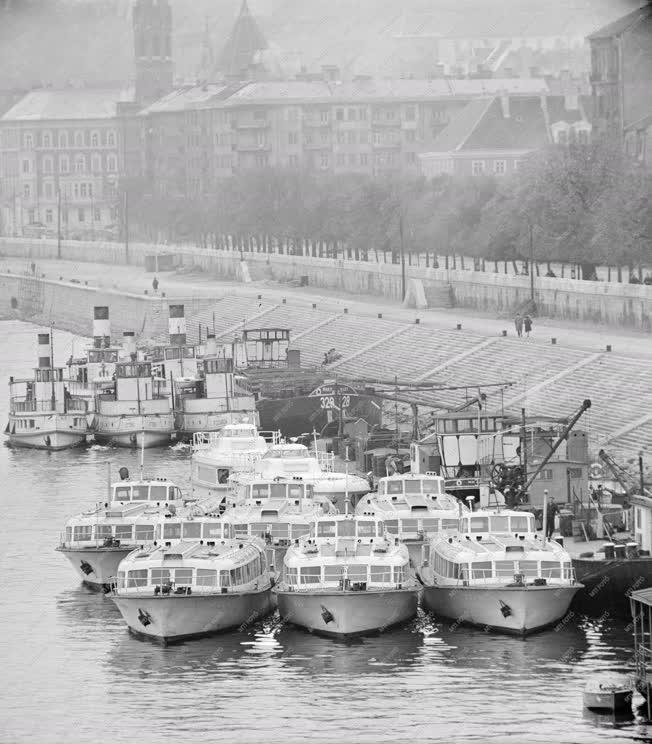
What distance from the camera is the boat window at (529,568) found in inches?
1732

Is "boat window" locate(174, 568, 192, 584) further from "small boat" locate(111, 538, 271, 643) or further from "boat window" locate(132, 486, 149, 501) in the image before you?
"boat window" locate(132, 486, 149, 501)

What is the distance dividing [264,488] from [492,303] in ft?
154

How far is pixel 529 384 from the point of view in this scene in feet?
240

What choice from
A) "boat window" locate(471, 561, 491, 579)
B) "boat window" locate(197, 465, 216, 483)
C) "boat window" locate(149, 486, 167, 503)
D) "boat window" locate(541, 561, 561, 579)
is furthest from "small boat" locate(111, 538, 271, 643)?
"boat window" locate(197, 465, 216, 483)

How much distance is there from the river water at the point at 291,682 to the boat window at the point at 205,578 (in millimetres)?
1122

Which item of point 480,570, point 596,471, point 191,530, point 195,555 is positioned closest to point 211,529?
point 191,530

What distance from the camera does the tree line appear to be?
9588cm

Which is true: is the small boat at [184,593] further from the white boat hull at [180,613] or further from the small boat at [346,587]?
the small boat at [346,587]

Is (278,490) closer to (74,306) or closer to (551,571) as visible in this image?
(551,571)

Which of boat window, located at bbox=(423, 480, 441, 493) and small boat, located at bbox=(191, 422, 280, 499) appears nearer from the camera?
boat window, located at bbox=(423, 480, 441, 493)

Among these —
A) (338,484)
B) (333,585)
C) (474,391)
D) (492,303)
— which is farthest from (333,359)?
(333,585)

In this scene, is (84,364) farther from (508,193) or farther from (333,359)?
(508,193)

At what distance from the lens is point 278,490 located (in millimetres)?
51031

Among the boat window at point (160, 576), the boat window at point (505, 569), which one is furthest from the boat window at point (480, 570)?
the boat window at point (160, 576)
